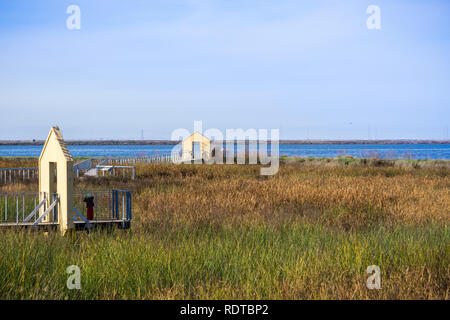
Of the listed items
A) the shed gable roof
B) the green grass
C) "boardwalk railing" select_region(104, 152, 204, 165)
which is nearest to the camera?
the green grass

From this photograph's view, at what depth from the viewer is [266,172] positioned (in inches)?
932

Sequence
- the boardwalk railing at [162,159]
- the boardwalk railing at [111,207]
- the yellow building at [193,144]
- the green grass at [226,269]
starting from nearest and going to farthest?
the green grass at [226,269], the boardwalk railing at [111,207], the boardwalk railing at [162,159], the yellow building at [193,144]

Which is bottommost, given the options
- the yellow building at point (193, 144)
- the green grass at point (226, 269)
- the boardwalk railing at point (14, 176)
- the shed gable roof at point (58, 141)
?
the boardwalk railing at point (14, 176)

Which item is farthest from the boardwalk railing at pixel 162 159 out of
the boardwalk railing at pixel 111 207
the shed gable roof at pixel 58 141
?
the shed gable roof at pixel 58 141

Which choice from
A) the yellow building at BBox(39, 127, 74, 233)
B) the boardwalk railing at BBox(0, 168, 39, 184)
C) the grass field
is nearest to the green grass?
the grass field

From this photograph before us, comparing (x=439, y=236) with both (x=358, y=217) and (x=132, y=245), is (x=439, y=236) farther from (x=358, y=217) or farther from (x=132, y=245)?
(x=132, y=245)

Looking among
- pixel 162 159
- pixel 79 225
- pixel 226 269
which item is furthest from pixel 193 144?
pixel 226 269

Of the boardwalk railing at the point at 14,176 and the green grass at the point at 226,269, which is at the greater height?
the green grass at the point at 226,269

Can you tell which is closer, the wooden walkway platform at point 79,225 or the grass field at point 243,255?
the grass field at point 243,255

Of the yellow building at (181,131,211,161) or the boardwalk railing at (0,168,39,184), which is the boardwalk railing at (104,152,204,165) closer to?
the yellow building at (181,131,211,161)

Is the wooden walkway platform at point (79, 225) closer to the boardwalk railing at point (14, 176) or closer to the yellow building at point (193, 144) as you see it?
the boardwalk railing at point (14, 176)

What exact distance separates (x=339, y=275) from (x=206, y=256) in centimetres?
199

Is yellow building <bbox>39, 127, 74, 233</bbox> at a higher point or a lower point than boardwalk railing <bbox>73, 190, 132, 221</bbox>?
higher
